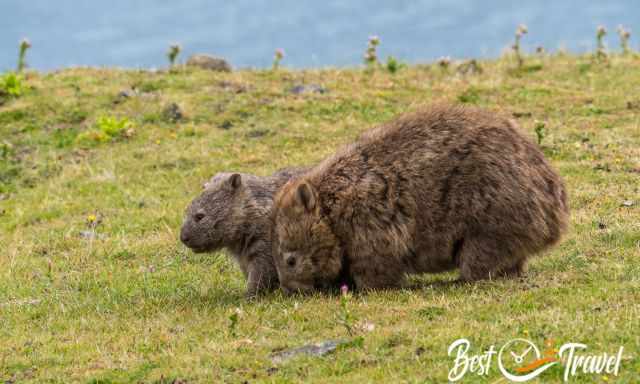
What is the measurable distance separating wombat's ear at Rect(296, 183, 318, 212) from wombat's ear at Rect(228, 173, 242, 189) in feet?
3.66

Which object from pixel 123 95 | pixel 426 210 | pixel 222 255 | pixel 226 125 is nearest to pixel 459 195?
pixel 426 210

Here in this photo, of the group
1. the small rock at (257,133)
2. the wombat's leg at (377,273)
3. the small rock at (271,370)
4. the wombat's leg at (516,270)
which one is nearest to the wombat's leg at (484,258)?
the wombat's leg at (516,270)

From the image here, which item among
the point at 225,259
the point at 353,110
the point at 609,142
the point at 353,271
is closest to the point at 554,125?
the point at 609,142

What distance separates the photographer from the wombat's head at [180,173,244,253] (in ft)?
34.2

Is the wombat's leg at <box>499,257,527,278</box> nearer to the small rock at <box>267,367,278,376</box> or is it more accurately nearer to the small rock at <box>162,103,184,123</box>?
the small rock at <box>267,367,278,376</box>

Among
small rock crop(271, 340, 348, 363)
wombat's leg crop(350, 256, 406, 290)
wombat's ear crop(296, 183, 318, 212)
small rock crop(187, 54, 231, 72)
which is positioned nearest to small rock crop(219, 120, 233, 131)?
small rock crop(187, 54, 231, 72)

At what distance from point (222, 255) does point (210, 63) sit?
12.1 m

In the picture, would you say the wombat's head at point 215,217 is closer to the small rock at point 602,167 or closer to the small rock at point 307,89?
the small rock at point 602,167

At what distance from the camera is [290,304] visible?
9414 mm

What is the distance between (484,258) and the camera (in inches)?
371

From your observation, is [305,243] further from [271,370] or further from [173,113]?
[173,113]

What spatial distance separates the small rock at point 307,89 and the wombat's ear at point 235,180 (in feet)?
35.0

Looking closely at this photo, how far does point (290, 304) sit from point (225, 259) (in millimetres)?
3288

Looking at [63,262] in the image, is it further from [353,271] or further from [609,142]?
[609,142]
